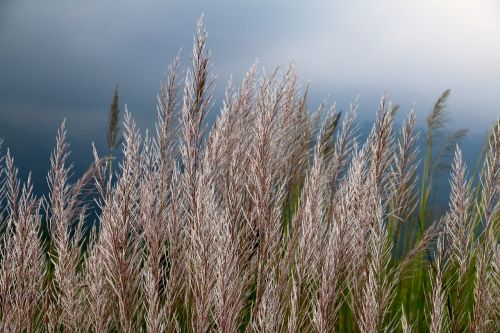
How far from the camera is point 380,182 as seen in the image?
2963 mm

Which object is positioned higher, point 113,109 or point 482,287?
point 113,109

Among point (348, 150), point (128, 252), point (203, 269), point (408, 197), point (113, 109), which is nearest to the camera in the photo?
A: point (203, 269)

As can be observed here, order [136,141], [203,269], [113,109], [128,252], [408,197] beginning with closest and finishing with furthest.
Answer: [203,269] < [128,252] < [136,141] < [408,197] < [113,109]

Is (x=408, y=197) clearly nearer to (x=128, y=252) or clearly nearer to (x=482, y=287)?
(x=482, y=287)

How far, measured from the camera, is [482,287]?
9.31ft

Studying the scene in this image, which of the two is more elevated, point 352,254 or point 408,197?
point 408,197

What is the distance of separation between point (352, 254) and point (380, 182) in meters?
0.38

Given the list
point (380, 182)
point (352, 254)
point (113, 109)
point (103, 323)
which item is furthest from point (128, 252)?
point (113, 109)

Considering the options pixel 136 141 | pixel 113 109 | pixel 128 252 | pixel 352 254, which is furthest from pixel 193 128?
pixel 113 109

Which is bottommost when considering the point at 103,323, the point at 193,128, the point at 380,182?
the point at 103,323

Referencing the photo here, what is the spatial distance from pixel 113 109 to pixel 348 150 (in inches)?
97.1

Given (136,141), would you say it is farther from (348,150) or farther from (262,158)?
(348,150)

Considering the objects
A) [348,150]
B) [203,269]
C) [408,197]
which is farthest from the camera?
[348,150]

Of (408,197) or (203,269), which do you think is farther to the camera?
(408,197)
